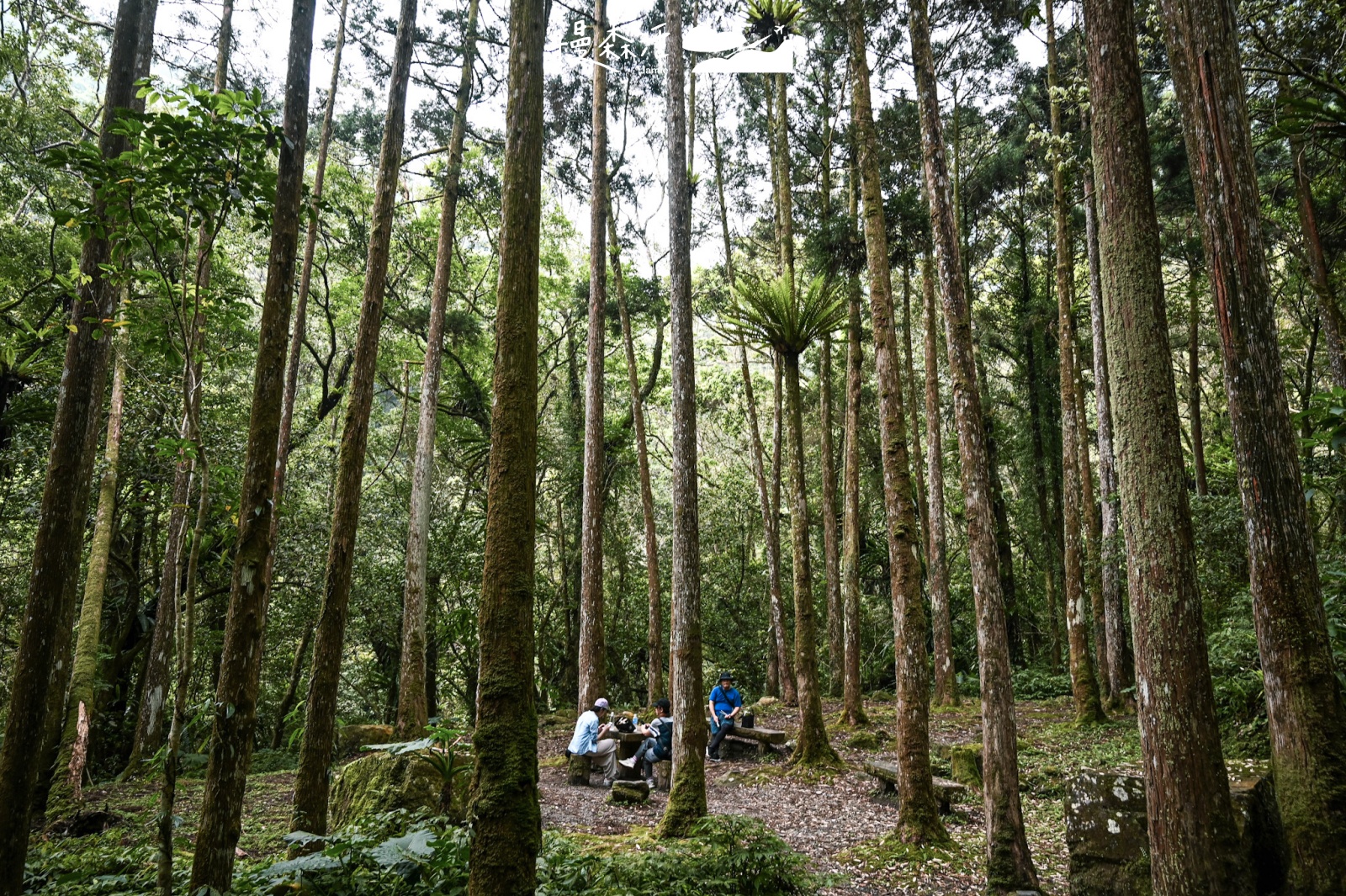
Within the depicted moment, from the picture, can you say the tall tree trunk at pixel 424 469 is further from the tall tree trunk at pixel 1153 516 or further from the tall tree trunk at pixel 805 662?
the tall tree trunk at pixel 1153 516

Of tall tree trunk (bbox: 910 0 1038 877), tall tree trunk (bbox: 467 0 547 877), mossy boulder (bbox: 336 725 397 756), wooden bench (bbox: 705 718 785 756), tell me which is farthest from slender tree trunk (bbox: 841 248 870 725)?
tall tree trunk (bbox: 467 0 547 877)

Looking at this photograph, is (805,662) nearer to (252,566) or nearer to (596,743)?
(596,743)

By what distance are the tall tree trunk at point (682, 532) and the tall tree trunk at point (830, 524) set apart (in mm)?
4367

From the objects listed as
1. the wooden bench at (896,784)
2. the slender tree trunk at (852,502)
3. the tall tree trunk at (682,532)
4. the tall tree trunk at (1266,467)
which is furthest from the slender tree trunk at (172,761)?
the slender tree trunk at (852,502)

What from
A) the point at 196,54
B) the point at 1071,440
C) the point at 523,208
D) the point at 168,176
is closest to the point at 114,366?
the point at 196,54

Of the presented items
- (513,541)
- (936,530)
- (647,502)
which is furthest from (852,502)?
(513,541)

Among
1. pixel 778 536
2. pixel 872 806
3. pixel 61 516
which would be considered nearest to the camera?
pixel 61 516

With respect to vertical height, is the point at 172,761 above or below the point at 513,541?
below

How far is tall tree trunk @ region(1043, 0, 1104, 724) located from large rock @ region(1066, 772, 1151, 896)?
24.4 ft

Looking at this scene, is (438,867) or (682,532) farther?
Answer: (682,532)

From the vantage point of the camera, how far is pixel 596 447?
35.3 feet

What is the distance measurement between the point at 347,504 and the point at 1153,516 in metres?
5.01

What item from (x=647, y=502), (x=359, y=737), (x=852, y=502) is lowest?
(x=359, y=737)

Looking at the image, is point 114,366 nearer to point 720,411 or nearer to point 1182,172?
point 720,411
